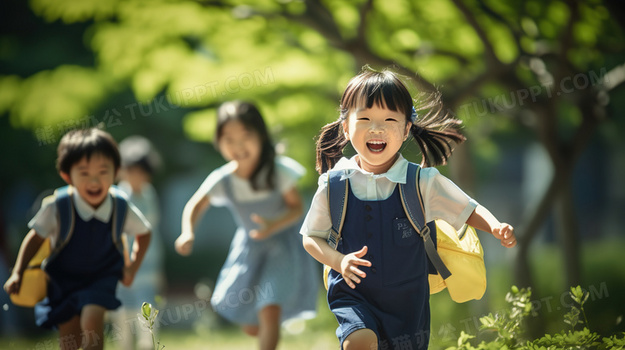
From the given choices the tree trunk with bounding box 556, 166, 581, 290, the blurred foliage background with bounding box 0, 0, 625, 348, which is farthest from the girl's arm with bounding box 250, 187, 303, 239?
the tree trunk with bounding box 556, 166, 581, 290

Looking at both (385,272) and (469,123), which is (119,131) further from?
(385,272)

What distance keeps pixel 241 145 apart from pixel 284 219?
0.60 meters

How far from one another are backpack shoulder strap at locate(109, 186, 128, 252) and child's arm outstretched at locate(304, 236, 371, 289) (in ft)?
4.88

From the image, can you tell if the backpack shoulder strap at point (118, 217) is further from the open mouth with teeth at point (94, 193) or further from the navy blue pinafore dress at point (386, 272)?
the navy blue pinafore dress at point (386, 272)

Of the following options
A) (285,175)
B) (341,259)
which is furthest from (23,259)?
(341,259)

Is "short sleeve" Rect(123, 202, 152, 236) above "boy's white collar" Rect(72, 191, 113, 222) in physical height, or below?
below

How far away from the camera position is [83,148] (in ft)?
13.7

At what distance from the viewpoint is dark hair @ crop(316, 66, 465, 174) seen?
10.8ft

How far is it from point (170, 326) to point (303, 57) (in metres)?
5.82

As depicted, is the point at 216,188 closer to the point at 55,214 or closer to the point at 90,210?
the point at 90,210

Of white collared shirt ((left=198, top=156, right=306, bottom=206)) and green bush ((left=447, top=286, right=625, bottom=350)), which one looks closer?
green bush ((left=447, top=286, right=625, bottom=350))

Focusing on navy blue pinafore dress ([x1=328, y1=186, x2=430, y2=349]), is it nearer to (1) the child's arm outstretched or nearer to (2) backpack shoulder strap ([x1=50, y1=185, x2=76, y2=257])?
(1) the child's arm outstretched

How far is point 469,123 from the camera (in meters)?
7.73

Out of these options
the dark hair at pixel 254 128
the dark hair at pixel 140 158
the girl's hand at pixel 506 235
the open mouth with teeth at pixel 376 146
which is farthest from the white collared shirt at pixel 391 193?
the dark hair at pixel 140 158
